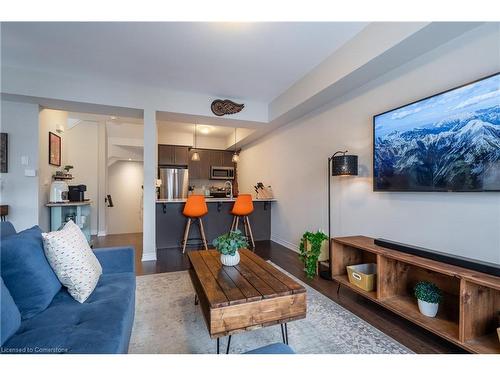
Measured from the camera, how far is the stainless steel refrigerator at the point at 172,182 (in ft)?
20.0

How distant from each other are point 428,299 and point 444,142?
123cm

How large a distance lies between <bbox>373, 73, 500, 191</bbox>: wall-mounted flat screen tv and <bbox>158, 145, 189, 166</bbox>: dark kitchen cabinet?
527 centimetres

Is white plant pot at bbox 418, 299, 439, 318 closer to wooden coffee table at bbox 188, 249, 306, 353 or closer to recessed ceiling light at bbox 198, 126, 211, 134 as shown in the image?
wooden coffee table at bbox 188, 249, 306, 353

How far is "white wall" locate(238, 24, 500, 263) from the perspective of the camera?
1.75 meters

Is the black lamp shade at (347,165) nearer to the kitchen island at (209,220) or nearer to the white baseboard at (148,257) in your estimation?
the kitchen island at (209,220)

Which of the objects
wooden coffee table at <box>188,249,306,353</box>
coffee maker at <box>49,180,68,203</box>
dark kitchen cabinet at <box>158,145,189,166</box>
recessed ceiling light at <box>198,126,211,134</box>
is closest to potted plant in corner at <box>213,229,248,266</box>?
wooden coffee table at <box>188,249,306,353</box>

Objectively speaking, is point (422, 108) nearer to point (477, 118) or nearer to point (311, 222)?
point (477, 118)

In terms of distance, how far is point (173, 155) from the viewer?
6566mm

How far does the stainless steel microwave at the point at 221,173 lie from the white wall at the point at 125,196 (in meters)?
2.06

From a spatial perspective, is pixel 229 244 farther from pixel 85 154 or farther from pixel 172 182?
pixel 85 154

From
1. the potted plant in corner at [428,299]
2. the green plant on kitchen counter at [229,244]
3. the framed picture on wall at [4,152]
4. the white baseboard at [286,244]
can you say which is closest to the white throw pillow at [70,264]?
the green plant on kitchen counter at [229,244]

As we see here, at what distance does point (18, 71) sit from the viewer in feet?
9.96

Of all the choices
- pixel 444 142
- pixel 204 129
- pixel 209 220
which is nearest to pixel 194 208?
pixel 209 220
